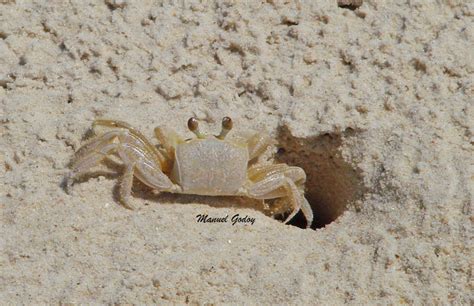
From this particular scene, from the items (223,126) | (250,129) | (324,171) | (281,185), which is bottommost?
(324,171)

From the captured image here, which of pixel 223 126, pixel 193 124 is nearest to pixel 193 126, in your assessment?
pixel 193 124

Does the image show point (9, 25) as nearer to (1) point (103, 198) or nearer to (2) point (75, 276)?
(1) point (103, 198)

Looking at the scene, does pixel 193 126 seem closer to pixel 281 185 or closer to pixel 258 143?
pixel 258 143

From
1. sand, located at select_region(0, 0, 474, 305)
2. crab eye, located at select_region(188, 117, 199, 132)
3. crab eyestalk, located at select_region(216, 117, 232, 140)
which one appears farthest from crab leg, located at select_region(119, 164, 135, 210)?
crab eyestalk, located at select_region(216, 117, 232, 140)

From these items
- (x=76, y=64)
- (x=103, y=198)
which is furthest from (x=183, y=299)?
(x=76, y=64)

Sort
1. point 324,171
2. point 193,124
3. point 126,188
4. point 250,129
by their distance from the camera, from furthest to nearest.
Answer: point 324,171 < point 250,129 < point 193,124 < point 126,188

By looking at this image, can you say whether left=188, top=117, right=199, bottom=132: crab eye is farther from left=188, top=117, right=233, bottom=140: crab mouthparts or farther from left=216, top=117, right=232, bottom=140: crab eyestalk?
left=216, top=117, right=232, bottom=140: crab eyestalk
